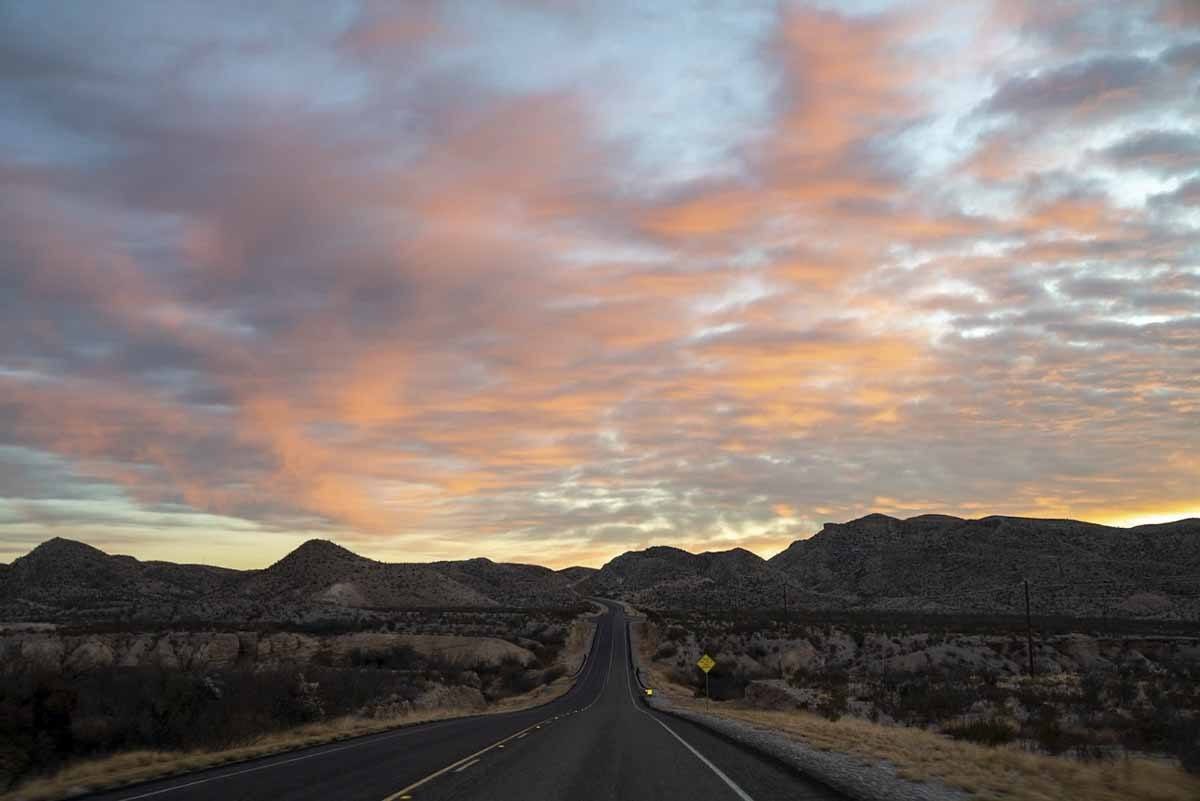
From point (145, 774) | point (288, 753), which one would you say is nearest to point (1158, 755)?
point (288, 753)

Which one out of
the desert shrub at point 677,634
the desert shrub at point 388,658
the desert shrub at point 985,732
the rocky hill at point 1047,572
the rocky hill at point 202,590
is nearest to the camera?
A: the desert shrub at point 985,732

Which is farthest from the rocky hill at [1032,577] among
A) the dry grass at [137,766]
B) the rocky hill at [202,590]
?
the dry grass at [137,766]

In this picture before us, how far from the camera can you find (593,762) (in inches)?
682

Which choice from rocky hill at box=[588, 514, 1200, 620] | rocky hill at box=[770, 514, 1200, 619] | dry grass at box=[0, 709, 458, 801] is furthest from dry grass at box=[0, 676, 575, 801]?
rocky hill at box=[770, 514, 1200, 619]

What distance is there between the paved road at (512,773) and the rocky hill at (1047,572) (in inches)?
5235

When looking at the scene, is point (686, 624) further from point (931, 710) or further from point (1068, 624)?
point (931, 710)

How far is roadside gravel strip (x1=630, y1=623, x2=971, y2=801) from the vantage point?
13055 mm

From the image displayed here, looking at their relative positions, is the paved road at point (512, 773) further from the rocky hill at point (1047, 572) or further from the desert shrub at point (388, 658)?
the rocky hill at point (1047, 572)

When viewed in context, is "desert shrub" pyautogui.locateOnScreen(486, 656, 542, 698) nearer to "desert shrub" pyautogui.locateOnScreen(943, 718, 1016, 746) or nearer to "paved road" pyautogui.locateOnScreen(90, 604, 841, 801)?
"desert shrub" pyautogui.locateOnScreen(943, 718, 1016, 746)

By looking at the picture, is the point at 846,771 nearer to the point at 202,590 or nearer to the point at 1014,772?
the point at 1014,772

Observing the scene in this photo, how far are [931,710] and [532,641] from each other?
66.0 m

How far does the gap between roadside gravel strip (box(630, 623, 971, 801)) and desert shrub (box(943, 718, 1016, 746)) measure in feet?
22.0

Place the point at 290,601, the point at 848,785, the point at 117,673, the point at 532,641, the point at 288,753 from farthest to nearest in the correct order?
the point at 290,601 < the point at 532,641 < the point at 117,673 < the point at 288,753 < the point at 848,785

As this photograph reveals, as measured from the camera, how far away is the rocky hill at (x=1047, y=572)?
13938 cm
